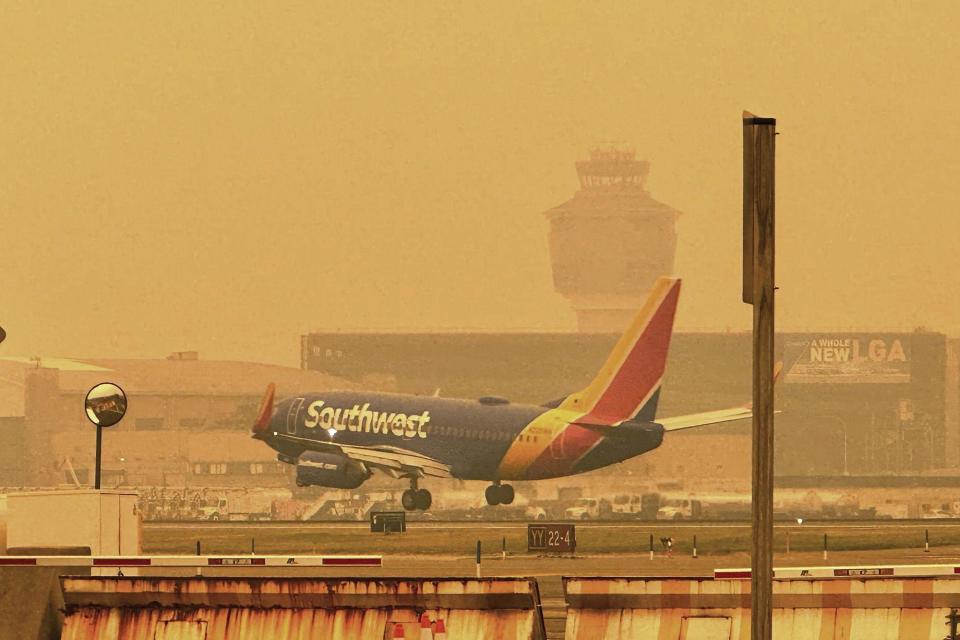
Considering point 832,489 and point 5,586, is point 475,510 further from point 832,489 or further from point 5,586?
point 5,586

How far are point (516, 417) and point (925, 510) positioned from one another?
48144 mm

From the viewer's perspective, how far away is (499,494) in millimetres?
116000

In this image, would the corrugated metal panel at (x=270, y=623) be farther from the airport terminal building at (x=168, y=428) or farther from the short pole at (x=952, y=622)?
the airport terminal building at (x=168, y=428)

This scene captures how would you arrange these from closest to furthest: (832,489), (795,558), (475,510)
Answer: (795,558), (475,510), (832,489)

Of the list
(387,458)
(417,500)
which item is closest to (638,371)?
(417,500)

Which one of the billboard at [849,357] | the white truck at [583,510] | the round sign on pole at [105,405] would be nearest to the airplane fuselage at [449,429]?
the white truck at [583,510]

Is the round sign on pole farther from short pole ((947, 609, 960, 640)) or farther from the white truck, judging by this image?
the white truck

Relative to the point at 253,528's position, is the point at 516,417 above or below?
above

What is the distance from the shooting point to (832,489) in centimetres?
Answer: 15962

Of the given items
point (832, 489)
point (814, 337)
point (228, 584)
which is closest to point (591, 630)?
point (228, 584)

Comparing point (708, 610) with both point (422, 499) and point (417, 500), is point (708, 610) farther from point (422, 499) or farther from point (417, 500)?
point (417, 500)

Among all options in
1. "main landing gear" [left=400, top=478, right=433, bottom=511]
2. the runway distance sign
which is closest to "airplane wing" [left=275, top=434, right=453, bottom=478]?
"main landing gear" [left=400, top=478, right=433, bottom=511]

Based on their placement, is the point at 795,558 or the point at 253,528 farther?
the point at 253,528

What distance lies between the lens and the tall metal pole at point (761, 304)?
1402 cm
